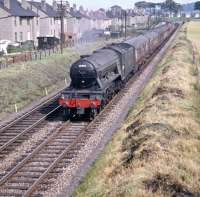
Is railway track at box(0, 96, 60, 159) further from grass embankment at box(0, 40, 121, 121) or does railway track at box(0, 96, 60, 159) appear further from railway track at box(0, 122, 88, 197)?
grass embankment at box(0, 40, 121, 121)

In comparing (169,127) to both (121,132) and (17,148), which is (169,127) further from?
(17,148)

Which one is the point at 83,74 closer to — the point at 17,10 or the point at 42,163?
the point at 42,163

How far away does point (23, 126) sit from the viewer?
24.6 meters

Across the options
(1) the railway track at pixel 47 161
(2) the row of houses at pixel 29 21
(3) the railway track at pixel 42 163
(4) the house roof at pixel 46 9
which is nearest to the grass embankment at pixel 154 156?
(1) the railway track at pixel 47 161

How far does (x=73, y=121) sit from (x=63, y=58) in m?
27.2

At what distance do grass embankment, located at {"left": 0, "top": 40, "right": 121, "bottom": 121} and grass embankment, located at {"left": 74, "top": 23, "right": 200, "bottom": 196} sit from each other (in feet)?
31.6

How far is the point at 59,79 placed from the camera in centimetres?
4338

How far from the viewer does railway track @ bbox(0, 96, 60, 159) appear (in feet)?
68.5

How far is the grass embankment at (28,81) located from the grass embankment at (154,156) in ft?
31.6

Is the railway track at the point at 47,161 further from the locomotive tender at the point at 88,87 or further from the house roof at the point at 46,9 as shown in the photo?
the house roof at the point at 46,9

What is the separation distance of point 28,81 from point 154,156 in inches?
891

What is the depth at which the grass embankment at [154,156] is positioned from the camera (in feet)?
44.7

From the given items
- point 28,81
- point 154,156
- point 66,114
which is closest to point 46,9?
point 28,81

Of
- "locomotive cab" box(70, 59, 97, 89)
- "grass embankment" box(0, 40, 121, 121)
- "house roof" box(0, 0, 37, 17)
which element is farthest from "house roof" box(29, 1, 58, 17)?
"locomotive cab" box(70, 59, 97, 89)
